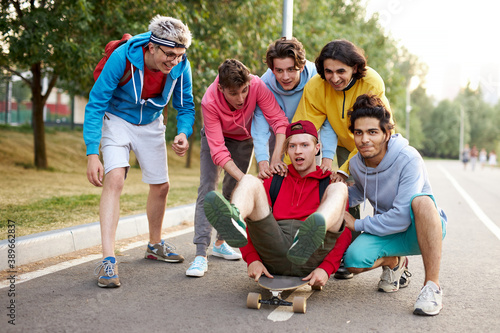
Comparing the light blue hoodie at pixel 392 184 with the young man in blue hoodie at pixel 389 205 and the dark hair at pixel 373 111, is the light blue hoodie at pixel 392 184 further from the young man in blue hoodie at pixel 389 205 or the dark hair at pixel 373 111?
the dark hair at pixel 373 111

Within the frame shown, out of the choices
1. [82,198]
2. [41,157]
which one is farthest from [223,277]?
[41,157]

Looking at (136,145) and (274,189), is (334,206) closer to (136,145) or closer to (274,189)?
(274,189)

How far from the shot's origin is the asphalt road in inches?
128

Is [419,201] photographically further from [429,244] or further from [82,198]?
[82,198]

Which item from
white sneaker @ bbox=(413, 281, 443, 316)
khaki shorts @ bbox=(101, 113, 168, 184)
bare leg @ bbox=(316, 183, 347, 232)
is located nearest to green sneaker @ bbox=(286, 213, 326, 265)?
bare leg @ bbox=(316, 183, 347, 232)

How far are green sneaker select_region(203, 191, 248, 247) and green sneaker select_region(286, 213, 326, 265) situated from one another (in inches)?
13.1

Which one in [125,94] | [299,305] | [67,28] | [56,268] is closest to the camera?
[299,305]

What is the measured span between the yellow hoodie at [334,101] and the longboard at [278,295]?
1.25 meters

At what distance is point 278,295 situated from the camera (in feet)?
11.9

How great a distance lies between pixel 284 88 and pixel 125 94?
1.37m

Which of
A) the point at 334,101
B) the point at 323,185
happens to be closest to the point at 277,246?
the point at 323,185

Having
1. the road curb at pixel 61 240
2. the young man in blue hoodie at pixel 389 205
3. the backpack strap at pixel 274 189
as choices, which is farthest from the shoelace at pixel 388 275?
the road curb at pixel 61 240

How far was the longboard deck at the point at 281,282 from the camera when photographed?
359cm

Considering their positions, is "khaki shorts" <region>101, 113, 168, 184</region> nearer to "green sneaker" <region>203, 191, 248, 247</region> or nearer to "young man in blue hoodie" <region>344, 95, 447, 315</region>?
"green sneaker" <region>203, 191, 248, 247</region>
